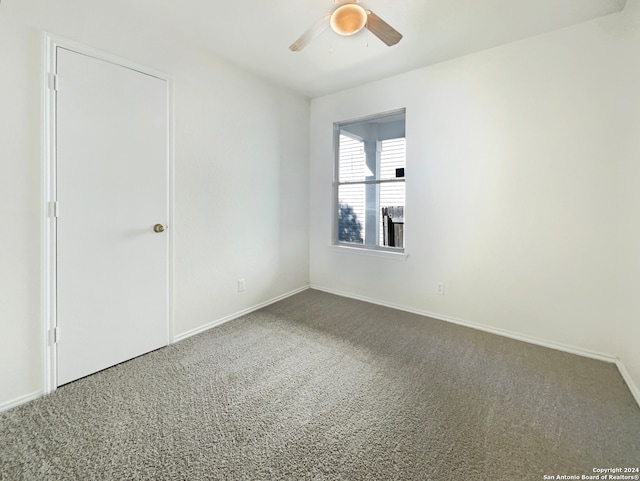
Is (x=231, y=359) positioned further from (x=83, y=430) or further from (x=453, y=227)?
(x=453, y=227)

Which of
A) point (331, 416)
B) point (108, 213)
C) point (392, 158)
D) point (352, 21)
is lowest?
point (331, 416)

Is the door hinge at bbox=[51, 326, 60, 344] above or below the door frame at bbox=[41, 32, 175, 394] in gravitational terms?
below

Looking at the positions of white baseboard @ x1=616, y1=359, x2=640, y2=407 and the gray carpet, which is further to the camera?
white baseboard @ x1=616, y1=359, x2=640, y2=407

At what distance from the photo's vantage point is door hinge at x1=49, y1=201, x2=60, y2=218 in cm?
178

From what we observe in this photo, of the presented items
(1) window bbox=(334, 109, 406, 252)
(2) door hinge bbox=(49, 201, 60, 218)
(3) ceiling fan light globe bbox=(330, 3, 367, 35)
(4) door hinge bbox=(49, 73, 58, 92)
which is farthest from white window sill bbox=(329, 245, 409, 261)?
(4) door hinge bbox=(49, 73, 58, 92)

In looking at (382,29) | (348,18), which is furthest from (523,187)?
(348,18)

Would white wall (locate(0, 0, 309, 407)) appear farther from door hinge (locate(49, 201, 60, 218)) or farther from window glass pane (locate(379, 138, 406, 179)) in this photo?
window glass pane (locate(379, 138, 406, 179))

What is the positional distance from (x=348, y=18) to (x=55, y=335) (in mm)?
2724

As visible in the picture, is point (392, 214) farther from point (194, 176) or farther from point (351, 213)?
point (194, 176)

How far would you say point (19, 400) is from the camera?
5.60 feet

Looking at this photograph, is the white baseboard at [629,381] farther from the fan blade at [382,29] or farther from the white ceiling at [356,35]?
the fan blade at [382,29]

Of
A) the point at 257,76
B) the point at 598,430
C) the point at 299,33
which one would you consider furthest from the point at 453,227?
the point at 257,76

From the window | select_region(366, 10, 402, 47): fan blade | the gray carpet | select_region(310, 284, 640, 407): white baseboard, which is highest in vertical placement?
select_region(366, 10, 402, 47): fan blade

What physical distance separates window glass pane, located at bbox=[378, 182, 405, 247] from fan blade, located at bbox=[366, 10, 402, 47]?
1603 mm
